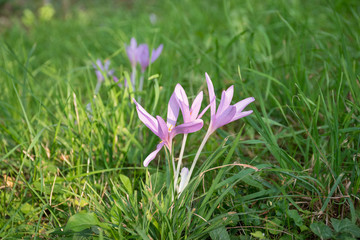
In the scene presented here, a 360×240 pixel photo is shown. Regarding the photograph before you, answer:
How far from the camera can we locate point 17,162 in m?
1.62

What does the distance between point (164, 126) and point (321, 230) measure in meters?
0.65

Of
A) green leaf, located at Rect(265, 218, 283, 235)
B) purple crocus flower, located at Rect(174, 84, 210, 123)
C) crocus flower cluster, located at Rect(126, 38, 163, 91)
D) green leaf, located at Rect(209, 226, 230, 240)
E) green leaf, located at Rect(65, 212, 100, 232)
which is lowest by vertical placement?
green leaf, located at Rect(265, 218, 283, 235)

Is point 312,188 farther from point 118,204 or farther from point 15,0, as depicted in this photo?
point 15,0

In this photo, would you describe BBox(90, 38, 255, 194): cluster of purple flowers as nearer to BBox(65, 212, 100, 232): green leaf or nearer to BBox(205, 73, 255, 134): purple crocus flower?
BBox(205, 73, 255, 134): purple crocus flower

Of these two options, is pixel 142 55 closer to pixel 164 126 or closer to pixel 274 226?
pixel 164 126

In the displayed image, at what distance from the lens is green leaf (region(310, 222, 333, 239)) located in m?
1.11

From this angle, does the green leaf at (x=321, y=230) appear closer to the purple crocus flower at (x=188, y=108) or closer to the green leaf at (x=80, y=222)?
the purple crocus flower at (x=188, y=108)

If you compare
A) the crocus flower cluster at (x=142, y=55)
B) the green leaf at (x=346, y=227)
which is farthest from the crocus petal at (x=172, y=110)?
the crocus flower cluster at (x=142, y=55)

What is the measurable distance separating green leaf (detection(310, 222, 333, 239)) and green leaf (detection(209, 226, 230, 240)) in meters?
0.29

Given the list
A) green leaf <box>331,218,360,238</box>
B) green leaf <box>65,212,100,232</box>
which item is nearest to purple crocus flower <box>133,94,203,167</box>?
green leaf <box>65,212,100,232</box>

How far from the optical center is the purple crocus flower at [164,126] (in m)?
1.01

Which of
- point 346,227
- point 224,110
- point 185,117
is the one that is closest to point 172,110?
point 185,117

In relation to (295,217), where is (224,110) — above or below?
above

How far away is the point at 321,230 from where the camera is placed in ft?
3.68
